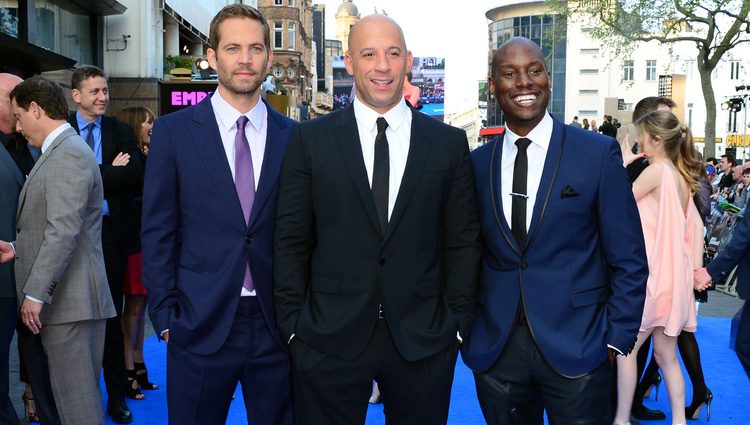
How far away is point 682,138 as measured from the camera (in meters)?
5.07

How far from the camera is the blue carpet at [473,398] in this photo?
578cm

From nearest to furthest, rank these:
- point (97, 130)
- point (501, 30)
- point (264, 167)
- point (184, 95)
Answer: point (264, 167) → point (97, 130) → point (184, 95) → point (501, 30)

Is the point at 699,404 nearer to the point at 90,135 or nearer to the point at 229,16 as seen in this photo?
the point at 229,16

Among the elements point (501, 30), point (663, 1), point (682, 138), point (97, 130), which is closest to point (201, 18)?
point (663, 1)

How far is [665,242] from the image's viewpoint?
200 inches

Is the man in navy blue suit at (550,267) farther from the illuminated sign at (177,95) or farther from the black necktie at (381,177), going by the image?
the illuminated sign at (177,95)

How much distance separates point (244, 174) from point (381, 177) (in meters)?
0.64

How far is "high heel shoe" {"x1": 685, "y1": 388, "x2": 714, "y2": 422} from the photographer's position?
5.67 meters

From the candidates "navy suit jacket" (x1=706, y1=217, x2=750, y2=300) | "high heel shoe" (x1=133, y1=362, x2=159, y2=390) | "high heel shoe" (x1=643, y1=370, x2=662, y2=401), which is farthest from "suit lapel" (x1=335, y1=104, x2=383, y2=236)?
"high heel shoe" (x1=643, y1=370, x2=662, y2=401)

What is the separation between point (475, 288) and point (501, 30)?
87109 millimetres

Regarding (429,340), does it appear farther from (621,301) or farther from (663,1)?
(663,1)

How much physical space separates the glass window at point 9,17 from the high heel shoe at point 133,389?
422 inches

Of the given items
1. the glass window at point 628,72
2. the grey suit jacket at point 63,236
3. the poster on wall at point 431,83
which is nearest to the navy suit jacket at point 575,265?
the grey suit jacket at point 63,236

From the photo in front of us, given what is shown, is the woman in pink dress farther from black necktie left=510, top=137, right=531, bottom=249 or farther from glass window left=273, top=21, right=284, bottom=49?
glass window left=273, top=21, right=284, bottom=49
